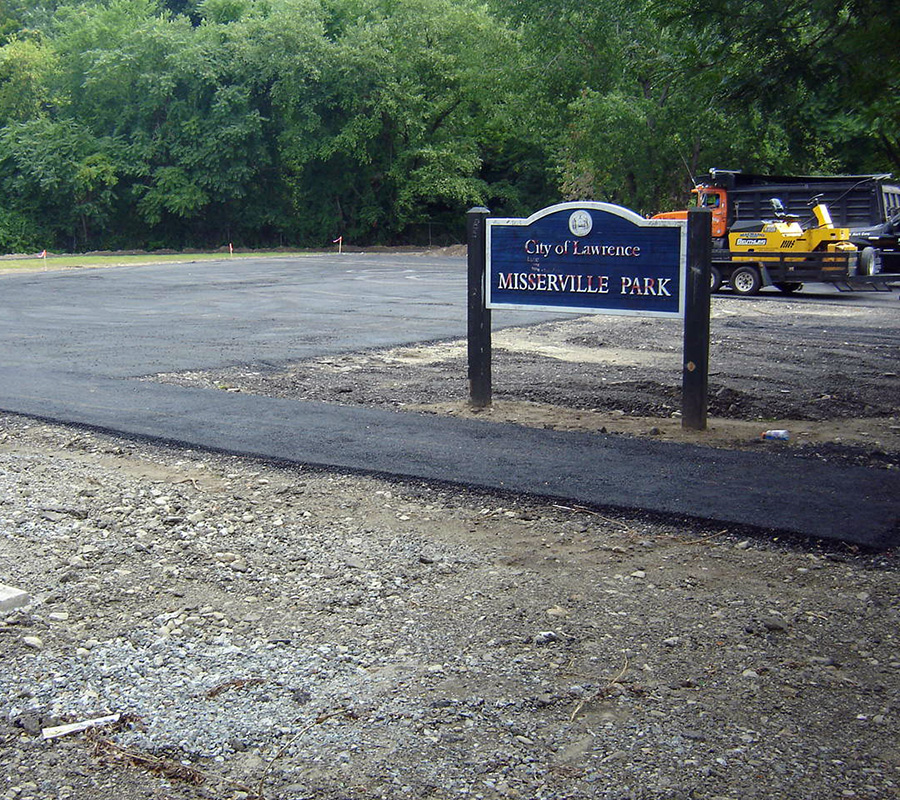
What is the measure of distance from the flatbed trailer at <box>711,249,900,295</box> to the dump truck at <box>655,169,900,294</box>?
22 mm

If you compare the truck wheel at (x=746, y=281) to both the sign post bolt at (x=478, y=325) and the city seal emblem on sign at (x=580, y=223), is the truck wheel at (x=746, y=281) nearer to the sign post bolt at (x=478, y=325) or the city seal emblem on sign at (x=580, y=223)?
the sign post bolt at (x=478, y=325)

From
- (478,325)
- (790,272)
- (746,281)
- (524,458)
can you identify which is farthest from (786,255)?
(524,458)

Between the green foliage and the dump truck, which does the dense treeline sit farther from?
the dump truck

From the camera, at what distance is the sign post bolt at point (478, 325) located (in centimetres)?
995

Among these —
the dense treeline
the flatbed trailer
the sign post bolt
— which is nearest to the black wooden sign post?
the sign post bolt

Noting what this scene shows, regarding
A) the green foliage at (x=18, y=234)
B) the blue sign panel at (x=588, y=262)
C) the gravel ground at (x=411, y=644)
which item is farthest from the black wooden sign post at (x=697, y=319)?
the green foliage at (x=18, y=234)

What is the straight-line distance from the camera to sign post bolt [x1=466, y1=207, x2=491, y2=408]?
995cm

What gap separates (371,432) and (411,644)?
429 cm

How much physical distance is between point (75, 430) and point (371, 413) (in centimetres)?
257

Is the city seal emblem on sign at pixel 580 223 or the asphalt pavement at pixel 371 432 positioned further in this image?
the city seal emblem on sign at pixel 580 223

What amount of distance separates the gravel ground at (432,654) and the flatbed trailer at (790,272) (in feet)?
59.9

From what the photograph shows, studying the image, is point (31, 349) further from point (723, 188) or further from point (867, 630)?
point (723, 188)

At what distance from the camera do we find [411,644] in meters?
4.59

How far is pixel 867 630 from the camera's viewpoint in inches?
186
